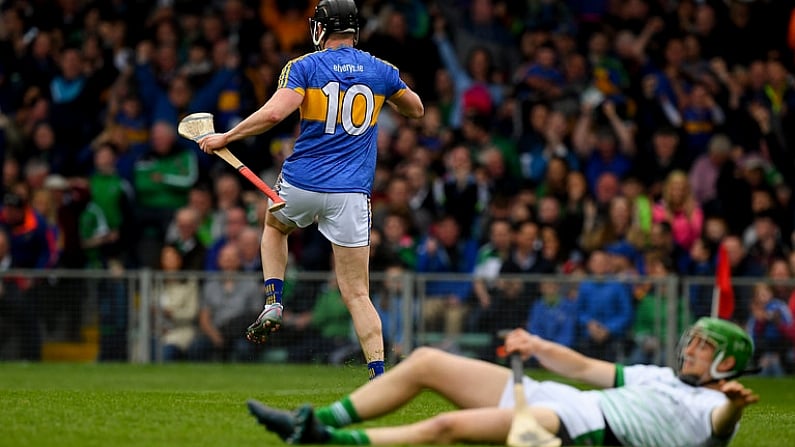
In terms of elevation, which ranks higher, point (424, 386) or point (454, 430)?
point (424, 386)

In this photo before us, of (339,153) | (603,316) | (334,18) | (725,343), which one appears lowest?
(603,316)

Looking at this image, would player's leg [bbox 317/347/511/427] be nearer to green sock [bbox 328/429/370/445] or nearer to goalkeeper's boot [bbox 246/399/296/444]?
green sock [bbox 328/429/370/445]

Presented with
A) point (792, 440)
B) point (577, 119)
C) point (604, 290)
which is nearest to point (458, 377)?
point (792, 440)

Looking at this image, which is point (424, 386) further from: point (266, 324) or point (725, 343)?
point (266, 324)

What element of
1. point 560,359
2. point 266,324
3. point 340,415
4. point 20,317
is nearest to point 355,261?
point 266,324

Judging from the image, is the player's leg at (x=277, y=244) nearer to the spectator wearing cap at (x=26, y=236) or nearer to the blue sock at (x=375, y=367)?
the blue sock at (x=375, y=367)

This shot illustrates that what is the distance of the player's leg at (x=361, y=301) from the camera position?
11.2 metres

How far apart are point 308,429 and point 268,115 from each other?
3.75m

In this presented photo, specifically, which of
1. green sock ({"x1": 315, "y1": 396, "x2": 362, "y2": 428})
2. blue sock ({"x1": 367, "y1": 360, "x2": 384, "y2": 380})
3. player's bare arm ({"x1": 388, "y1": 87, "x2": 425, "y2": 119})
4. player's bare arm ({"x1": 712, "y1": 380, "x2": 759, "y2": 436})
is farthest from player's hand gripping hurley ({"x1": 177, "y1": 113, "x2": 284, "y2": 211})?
player's bare arm ({"x1": 712, "y1": 380, "x2": 759, "y2": 436})

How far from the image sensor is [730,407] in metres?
7.53

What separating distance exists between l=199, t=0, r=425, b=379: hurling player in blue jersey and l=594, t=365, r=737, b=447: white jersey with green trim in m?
3.64

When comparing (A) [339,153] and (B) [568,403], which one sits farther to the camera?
(A) [339,153]

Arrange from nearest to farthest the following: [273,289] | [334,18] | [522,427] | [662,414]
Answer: [522,427] < [662,414] < [334,18] < [273,289]

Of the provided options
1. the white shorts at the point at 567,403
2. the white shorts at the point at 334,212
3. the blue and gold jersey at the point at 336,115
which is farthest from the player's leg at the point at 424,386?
the blue and gold jersey at the point at 336,115
